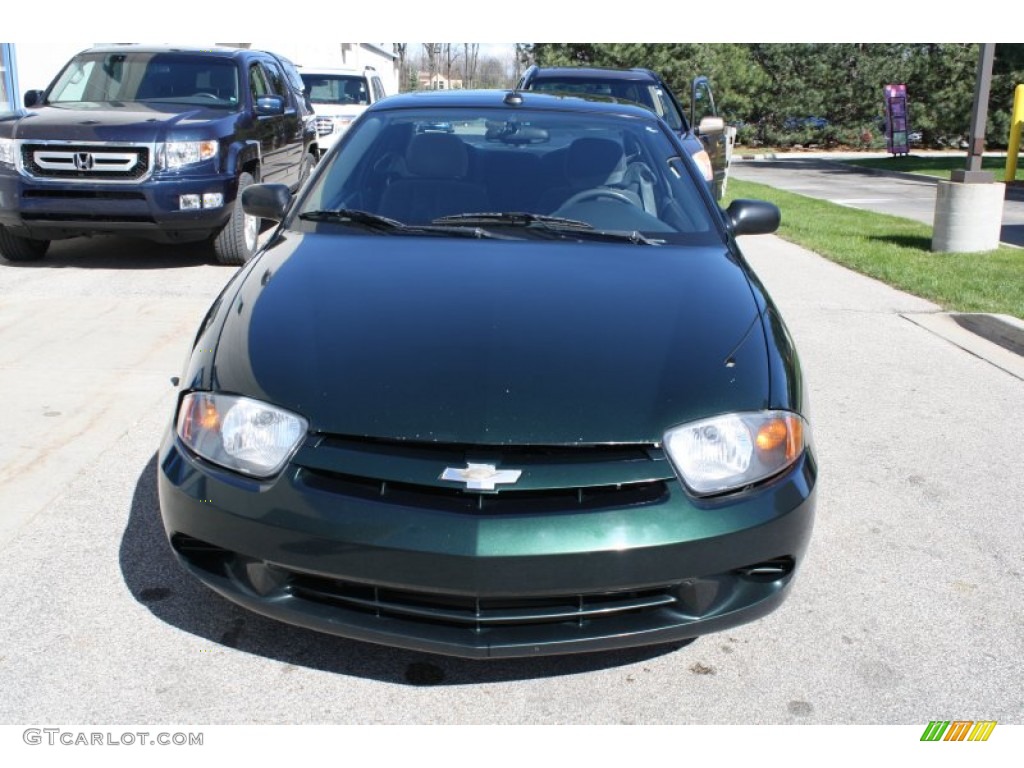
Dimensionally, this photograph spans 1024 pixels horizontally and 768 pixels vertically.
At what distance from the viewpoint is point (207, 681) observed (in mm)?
2717

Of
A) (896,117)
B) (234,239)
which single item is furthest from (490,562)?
(896,117)

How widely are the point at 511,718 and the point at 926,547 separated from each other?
5.94ft

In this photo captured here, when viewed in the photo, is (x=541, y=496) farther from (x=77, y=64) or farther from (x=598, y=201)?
(x=77, y=64)

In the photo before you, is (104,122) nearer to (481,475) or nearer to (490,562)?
(481,475)

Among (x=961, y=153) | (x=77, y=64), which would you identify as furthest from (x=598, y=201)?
(x=961, y=153)

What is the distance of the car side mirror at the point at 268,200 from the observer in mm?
4129

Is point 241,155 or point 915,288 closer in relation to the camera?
point 915,288

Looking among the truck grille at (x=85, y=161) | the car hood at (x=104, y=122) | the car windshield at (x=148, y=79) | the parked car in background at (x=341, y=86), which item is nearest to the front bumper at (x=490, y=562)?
the truck grille at (x=85, y=161)

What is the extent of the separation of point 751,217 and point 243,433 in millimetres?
2457

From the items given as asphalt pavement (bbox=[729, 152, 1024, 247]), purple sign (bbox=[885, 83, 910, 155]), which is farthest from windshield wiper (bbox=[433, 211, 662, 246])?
purple sign (bbox=[885, 83, 910, 155])

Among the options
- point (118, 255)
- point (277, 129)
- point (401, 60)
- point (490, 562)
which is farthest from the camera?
point (401, 60)

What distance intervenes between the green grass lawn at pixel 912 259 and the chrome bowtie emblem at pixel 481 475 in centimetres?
586

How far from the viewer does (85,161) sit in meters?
8.05
